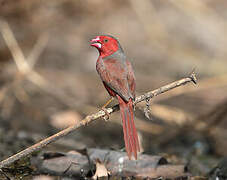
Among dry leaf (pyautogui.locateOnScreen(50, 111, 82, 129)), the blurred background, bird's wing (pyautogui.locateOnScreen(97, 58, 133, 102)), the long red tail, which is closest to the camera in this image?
the long red tail

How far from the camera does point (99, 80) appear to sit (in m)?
9.12

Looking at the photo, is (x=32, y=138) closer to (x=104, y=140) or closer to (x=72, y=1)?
(x=104, y=140)

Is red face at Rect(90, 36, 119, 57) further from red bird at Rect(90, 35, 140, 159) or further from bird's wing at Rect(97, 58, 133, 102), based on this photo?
bird's wing at Rect(97, 58, 133, 102)

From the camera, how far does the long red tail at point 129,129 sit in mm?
3679

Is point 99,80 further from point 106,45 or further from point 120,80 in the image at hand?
point 120,80

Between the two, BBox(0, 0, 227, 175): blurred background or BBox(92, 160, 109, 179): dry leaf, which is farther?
BBox(0, 0, 227, 175): blurred background

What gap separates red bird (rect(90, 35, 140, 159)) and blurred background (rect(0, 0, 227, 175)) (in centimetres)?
108

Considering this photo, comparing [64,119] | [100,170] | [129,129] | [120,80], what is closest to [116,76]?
[120,80]

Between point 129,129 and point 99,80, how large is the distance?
536cm

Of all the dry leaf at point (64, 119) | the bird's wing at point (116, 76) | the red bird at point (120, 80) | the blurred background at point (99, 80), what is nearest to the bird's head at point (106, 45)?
the red bird at point (120, 80)

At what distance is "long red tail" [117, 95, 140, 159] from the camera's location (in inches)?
145

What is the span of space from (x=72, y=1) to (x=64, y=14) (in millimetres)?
631

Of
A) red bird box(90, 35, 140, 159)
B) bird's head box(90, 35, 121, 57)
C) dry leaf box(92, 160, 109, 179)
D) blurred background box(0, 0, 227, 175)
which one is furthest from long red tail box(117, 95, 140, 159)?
blurred background box(0, 0, 227, 175)

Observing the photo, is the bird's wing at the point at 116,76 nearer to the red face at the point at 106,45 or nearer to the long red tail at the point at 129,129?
the long red tail at the point at 129,129
